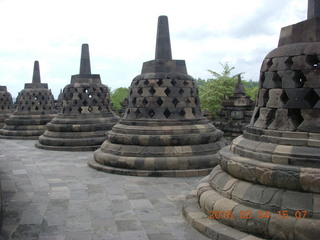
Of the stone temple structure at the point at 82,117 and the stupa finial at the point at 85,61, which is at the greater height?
the stupa finial at the point at 85,61

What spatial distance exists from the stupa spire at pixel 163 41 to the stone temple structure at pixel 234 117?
27.5 ft

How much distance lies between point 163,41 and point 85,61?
543 cm

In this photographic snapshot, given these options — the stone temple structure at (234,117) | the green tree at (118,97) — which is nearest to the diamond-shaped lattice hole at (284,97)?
the stone temple structure at (234,117)

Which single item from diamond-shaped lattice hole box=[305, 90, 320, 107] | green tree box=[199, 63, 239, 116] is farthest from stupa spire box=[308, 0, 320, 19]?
green tree box=[199, 63, 239, 116]

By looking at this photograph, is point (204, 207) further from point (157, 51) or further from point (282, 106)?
point (157, 51)

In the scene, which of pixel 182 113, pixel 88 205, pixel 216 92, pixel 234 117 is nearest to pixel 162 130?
pixel 182 113

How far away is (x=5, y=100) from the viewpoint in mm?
20422

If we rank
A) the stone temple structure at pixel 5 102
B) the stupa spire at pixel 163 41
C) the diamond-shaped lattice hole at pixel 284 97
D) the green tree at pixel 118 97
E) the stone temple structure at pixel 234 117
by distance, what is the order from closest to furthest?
the diamond-shaped lattice hole at pixel 284 97
the stupa spire at pixel 163 41
the stone temple structure at pixel 234 117
the stone temple structure at pixel 5 102
the green tree at pixel 118 97

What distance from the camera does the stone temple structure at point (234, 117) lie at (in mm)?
17078

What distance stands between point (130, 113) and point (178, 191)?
3.32 m

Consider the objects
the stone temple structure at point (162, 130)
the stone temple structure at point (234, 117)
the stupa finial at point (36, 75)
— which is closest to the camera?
the stone temple structure at point (162, 130)

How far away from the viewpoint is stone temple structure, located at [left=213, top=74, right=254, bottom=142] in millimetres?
17078

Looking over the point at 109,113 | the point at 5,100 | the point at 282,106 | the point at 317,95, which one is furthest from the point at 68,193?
the point at 5,100

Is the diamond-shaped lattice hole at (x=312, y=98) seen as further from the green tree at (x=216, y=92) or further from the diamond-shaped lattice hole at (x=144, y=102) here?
the green tree at (x=216, y=92)
